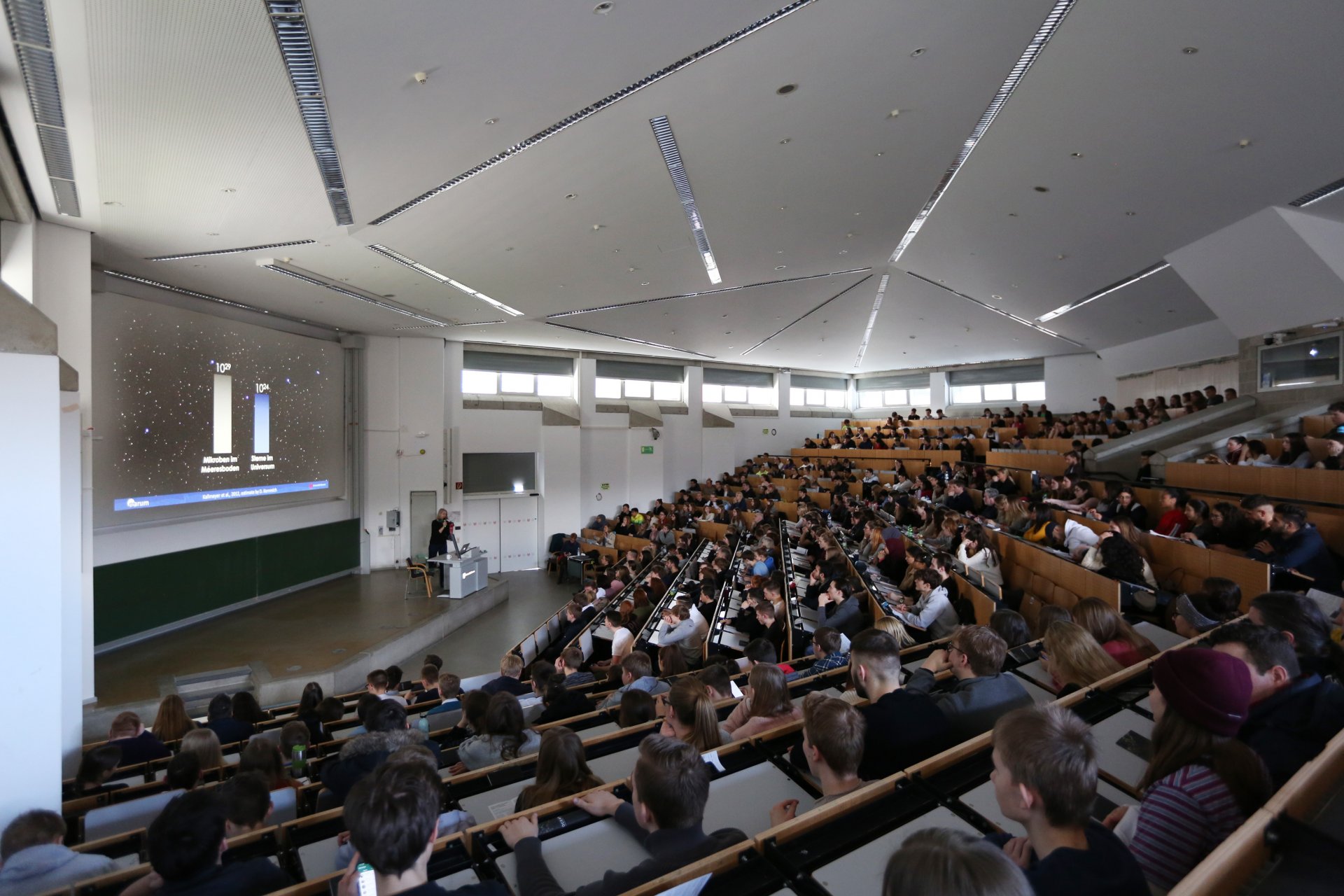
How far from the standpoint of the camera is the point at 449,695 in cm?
495

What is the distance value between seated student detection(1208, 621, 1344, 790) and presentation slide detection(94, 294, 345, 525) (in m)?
10.9

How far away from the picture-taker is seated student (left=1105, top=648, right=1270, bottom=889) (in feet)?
4.76

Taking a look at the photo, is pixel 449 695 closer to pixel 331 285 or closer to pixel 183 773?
pixel 183 773

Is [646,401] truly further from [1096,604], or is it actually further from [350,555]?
[1096,604]

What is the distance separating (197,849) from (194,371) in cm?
994

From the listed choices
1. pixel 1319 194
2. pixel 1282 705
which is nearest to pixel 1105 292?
pixel 1319 194

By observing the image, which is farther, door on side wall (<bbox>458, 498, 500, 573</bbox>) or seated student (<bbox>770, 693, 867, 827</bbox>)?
door on side wall (<bbox>458, 498, 500, 573</bbox>)

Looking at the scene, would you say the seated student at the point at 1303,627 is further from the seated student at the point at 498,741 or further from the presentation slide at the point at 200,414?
the presentation slide at the point at 200,414

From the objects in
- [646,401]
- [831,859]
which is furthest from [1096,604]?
[646,401]

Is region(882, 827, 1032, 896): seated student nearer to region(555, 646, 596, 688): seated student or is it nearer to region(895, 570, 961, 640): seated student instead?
region(555, 646, 596, 688): seated student

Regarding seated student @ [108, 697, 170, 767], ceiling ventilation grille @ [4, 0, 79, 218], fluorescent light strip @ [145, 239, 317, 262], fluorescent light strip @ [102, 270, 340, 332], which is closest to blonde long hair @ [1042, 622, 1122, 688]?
seated student @ [108, 697, 170, 767]

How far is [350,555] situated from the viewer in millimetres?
13125

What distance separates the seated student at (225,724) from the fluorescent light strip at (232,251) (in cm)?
493

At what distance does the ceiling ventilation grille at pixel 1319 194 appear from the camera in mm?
6153
